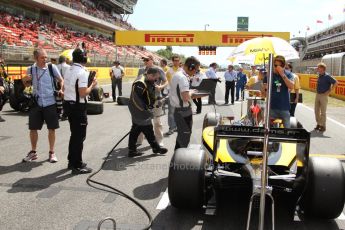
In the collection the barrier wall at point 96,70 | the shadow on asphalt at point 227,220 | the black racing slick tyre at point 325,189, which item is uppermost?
the barrier wall at point 96,70

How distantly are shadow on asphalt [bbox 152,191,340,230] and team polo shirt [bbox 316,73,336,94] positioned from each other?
608cm

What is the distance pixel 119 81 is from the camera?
1664 cm

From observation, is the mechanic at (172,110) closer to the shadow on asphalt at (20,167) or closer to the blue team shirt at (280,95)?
the blue team shirt at (280,95)

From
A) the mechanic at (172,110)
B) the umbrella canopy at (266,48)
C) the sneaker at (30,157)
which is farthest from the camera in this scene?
the mechanic at (172,110)

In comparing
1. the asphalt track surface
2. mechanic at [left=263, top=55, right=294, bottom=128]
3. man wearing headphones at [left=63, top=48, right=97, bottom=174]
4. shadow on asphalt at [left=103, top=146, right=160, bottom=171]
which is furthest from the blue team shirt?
man wearing headphones at [left=63, top=48, right=97, bottom=174]

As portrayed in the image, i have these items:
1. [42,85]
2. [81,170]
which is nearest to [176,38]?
[42,85]

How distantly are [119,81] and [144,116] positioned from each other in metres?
10.2

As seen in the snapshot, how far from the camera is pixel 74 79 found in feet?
18.7

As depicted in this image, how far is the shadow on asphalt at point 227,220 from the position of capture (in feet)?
13.0

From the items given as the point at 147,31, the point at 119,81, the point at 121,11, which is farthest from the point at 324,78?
the point at 121,11

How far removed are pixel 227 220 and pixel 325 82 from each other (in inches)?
264

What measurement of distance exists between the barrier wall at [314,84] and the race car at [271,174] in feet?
53.8

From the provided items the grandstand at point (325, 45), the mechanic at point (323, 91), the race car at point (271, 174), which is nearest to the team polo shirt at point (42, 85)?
the race car at point (271, 174)

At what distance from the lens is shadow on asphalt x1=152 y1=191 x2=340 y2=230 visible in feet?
13.0
